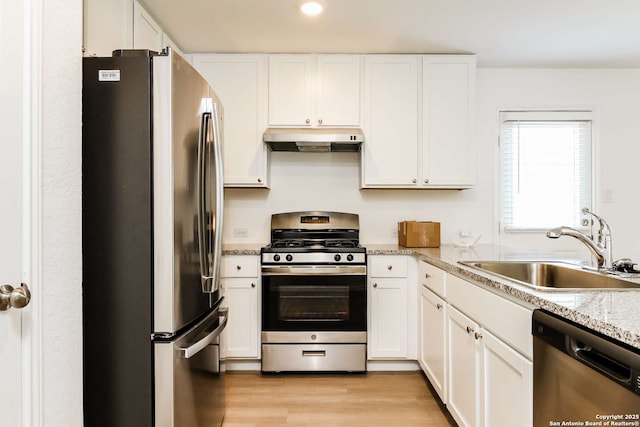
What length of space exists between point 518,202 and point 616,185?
2.84 feet

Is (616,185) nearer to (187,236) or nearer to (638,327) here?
(638,327)

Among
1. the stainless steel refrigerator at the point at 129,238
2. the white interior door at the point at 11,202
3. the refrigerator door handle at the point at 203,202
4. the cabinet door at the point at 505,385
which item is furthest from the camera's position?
the refrigerator door handle at the point at 203,202

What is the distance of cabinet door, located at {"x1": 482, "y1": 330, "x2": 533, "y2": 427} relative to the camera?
1.28 meters

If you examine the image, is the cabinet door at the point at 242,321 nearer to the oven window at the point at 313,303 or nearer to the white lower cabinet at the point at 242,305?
the white lower cabinet at the point at 242,305

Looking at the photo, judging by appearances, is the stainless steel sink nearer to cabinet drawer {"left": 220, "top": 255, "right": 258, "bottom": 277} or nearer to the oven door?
the oven door

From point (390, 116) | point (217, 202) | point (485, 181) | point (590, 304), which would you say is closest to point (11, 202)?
point (217, 202)

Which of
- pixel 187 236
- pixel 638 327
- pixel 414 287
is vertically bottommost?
pixel 414 287

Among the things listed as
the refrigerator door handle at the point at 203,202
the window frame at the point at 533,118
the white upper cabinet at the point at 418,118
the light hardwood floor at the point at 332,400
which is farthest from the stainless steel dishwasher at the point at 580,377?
the window frame at the point at 533,118

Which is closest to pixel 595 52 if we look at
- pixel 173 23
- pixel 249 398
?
pixel 173 23

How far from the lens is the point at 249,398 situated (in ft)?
8.12

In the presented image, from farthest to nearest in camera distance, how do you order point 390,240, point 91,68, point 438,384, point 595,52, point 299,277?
point 390,240 < point 595,52 < point 299,277 < point 438,384 < point 91,68

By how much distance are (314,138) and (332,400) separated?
181cm

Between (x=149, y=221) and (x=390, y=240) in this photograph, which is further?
(x=390, y=240)

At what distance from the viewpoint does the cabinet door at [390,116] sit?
10.0 feet
